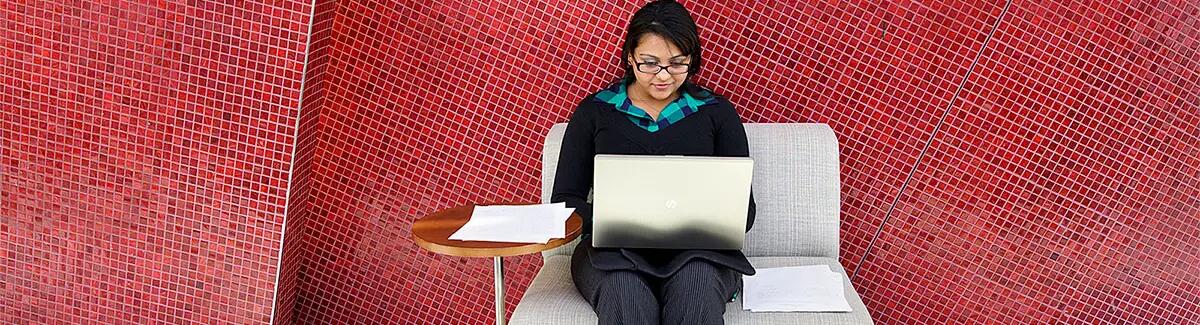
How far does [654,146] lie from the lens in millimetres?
2842

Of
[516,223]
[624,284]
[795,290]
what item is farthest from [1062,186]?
[516,223]

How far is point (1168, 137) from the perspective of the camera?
10.4 feet

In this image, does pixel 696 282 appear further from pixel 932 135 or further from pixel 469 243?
pixel 932 135

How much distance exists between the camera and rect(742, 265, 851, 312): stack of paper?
257cm

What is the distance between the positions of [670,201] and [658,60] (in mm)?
543

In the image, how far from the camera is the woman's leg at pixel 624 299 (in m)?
2.39

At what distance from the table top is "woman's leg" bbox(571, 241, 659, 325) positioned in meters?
0.13

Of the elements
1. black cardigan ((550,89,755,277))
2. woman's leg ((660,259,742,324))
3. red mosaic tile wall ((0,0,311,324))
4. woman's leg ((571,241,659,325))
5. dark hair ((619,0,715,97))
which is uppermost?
dark hair ((619,0,715,97))

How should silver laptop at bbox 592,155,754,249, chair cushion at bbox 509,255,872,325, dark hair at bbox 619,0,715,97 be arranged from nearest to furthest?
silver laptop at bbox 592,155,754,249 → chair cushion at bbox 509,255,872,325 → dark hair at bbox 619,0,715,97

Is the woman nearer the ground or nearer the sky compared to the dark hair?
nearer the ground

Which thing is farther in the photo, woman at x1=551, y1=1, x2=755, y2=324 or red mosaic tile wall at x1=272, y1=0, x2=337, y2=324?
red mosaic tile wall at x1=272, y1=0, x2=337, y2=324

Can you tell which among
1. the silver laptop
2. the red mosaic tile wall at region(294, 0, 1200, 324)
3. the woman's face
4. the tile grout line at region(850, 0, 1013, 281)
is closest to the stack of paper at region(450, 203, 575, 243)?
the silver laptop

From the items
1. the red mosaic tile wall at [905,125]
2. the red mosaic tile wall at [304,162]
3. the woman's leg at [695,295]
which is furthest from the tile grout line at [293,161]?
the woman's leg at [695,295]

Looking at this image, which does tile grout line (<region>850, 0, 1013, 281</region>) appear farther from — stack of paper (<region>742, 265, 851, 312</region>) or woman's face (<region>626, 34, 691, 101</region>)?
woman's face (<region>626, 34, 691, 101</region>)
